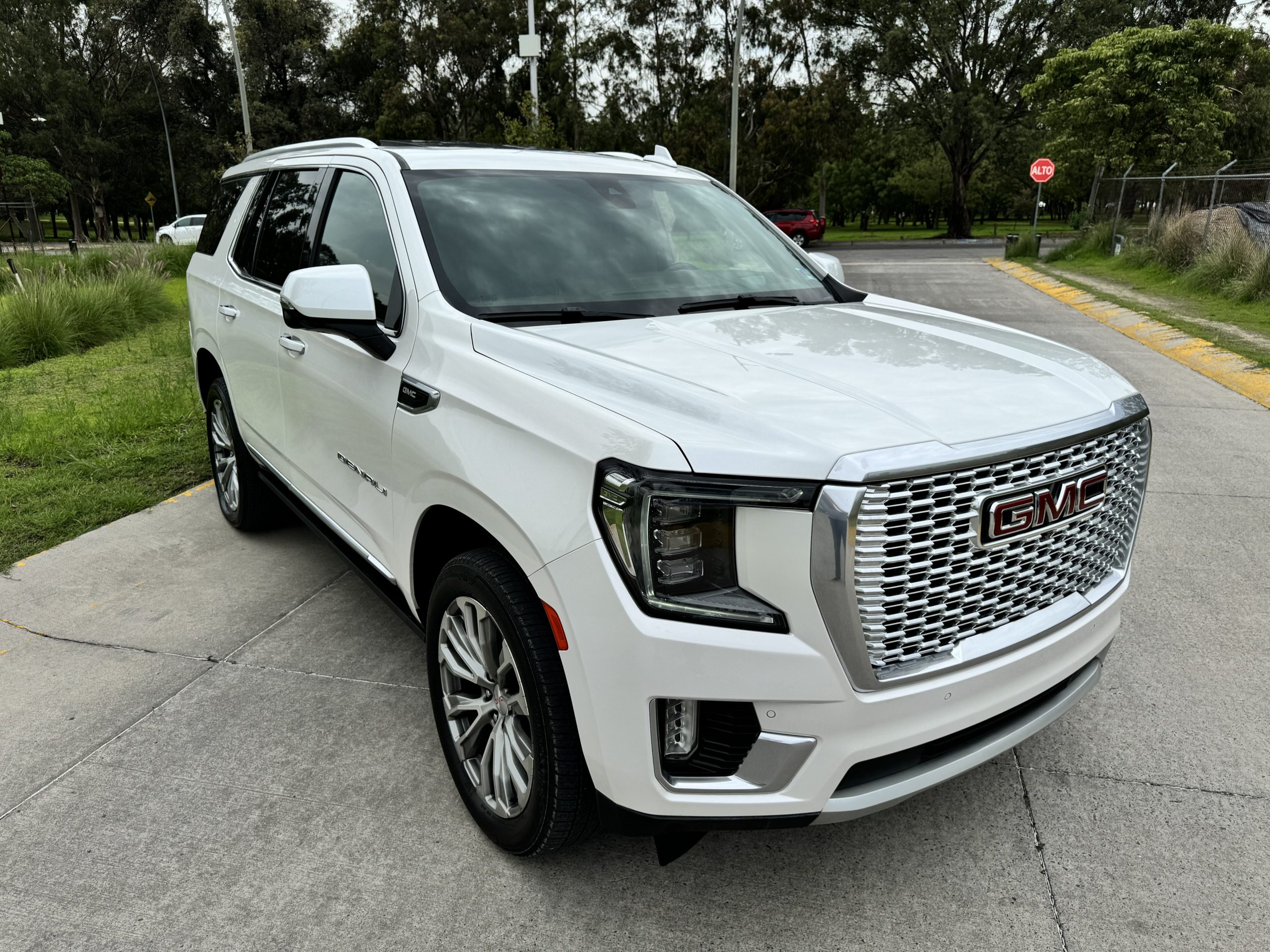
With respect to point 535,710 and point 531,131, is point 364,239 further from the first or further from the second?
point 531,131

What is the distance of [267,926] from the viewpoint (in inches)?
92.4

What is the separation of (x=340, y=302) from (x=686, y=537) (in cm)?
140

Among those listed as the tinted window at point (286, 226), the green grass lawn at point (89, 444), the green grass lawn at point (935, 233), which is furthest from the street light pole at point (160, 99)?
the tinted window at point (286, 226)

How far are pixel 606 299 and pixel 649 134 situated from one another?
37907 millimetres

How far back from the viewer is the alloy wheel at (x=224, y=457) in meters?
4.92

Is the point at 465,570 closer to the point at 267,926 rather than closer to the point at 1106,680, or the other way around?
the point at 267,926

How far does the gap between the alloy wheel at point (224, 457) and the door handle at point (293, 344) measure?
1.32 meters

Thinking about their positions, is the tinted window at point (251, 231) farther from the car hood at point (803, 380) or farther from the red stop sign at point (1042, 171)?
the red stop sign at point (1042, 171)

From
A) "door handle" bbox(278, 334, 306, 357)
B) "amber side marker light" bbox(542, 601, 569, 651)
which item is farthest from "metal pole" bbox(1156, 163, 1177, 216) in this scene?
"amber side marker light" bbox(542, 601, 569, 651)

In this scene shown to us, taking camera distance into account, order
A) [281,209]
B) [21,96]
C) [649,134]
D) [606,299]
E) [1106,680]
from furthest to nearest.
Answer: [21,96] → [649,134] → [281,209] → [1106,680] → [606,299]

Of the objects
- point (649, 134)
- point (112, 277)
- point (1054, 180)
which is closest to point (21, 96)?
point (649, 134)

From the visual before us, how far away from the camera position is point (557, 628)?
2129mm

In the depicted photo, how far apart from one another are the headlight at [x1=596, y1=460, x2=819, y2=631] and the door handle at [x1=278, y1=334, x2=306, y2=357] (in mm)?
2006

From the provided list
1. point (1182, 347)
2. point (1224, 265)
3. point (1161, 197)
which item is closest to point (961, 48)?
point (1161, 197)
